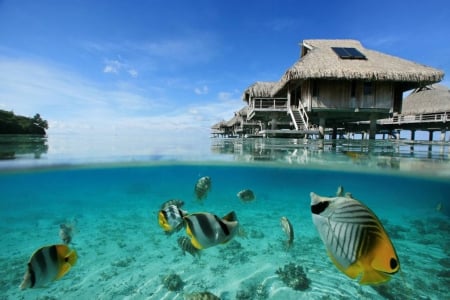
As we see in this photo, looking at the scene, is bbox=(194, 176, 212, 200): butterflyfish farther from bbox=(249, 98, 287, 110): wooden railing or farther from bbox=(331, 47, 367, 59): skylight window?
bbox=(331, 47, 367, 59): skylight window

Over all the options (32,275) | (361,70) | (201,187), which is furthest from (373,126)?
(32,275)

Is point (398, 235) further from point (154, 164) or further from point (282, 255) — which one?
point (154, 164)

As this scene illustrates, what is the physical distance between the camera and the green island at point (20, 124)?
22.0 m

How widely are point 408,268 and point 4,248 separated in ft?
43.1

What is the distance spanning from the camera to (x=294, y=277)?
6.04m

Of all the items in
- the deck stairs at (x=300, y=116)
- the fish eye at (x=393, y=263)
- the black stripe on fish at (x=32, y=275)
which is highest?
the deck stairs at (x=300, y=116)

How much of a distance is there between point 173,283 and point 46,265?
166 inches

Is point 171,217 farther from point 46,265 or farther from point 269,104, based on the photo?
point 269,104

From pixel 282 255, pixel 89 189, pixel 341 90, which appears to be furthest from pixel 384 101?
pixel 89 189

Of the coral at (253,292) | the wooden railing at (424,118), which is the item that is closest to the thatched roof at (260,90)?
the wooden railing at (424,118)

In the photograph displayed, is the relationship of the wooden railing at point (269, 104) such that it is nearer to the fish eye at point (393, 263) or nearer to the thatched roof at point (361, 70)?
the thatched roof at point (361, 70)

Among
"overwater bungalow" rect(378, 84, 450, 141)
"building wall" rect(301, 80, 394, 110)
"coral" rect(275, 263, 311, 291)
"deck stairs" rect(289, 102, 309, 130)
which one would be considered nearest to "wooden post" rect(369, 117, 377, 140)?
"building wall" rect(301, 80, 394, 110)

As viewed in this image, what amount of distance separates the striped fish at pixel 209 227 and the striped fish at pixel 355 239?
83cm

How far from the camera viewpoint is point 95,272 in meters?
6.86
